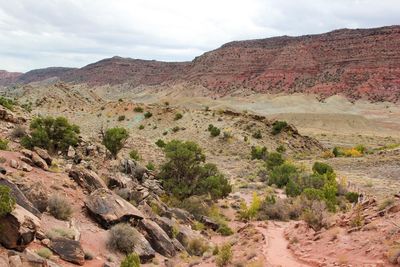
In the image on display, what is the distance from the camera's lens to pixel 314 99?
131 metres

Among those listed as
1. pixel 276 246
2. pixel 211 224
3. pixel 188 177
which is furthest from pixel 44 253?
pixel 188 177

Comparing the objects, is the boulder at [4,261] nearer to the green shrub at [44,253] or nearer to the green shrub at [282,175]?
the green shrub at [44,253]

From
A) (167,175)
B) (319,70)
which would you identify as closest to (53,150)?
(167,175)

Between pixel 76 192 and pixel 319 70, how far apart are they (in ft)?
455

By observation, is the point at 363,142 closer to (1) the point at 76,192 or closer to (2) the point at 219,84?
(1) the point at 76,192

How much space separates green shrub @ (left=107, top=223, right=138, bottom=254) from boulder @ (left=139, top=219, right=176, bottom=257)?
1637 millimetres

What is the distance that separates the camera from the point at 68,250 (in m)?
13.0

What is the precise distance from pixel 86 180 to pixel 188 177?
435 inches

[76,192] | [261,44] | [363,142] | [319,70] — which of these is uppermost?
[261,44]

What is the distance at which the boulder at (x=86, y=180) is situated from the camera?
1828cm

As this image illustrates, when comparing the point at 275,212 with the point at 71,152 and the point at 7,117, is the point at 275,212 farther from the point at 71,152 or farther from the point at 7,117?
the point at 7,117

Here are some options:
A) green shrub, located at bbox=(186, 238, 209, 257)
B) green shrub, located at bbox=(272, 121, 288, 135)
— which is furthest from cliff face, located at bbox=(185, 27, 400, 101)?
green shrub, located at bbox=(186, 238, 209, 257)

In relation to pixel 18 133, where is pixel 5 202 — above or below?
below

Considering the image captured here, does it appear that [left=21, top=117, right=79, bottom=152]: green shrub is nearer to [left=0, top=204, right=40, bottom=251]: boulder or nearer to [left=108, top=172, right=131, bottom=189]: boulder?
[left=108, top=172, right=131, bottom=189]: boulder
